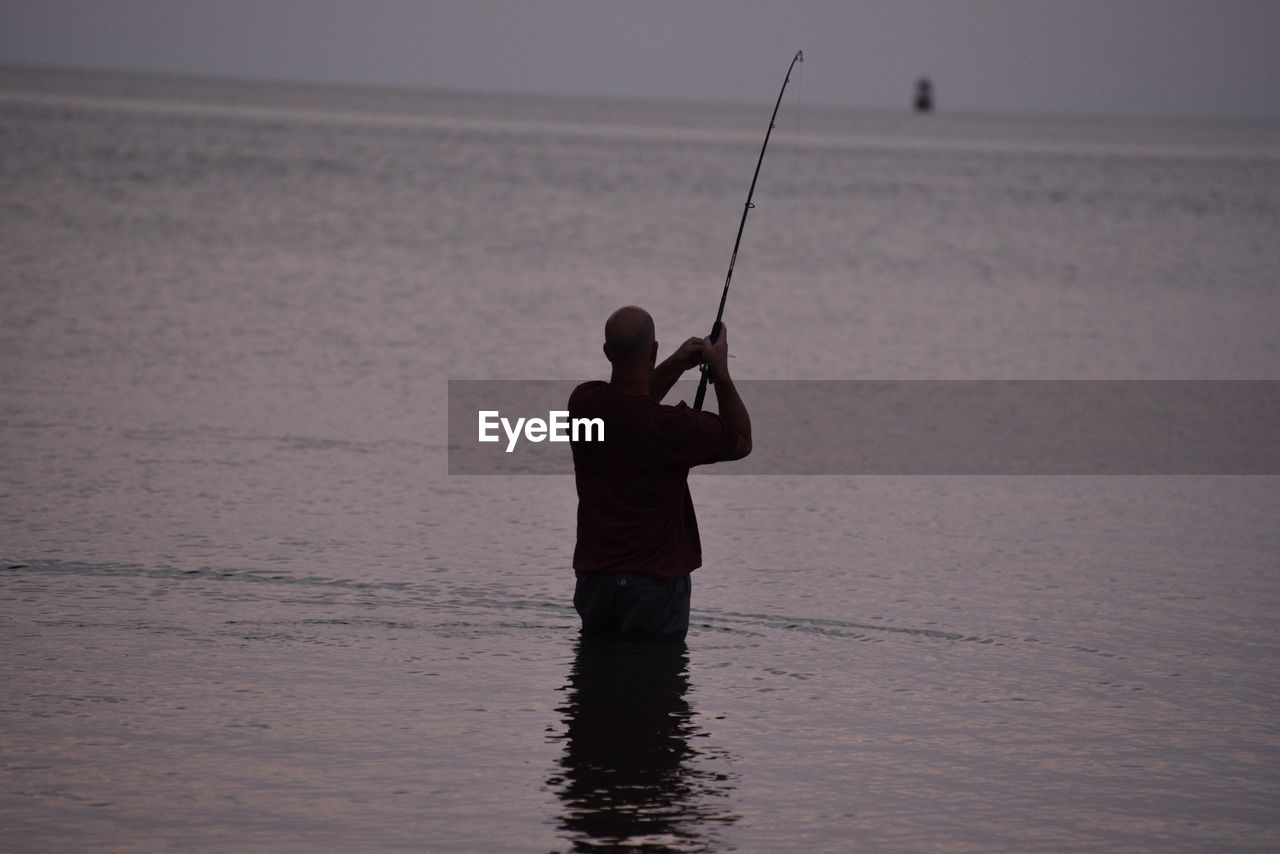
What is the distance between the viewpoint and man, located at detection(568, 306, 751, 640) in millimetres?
5902

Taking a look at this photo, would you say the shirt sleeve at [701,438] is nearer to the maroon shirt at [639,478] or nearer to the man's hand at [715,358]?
the maroon shirt at [639,478]

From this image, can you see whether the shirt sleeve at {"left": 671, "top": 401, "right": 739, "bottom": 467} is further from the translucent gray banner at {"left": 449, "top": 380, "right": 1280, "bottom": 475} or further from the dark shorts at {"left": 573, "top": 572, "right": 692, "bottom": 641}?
the translucent gray banner at {"left": 449, "top": 380, "right": 1280, "bottom": 475}

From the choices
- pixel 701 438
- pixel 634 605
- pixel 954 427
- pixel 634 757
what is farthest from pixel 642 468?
pixel 954 427

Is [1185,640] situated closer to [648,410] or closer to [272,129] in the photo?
[648,410]

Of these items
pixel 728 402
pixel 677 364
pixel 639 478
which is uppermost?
pixel 677 364

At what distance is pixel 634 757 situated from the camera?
5.40 metres

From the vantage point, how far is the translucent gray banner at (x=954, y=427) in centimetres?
1070

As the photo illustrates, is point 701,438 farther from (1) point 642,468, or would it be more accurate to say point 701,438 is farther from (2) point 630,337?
(2) point 630,337

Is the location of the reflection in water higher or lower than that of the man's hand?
lower

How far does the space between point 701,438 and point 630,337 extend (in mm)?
376

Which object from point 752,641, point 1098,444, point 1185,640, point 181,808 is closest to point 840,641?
point 752,641

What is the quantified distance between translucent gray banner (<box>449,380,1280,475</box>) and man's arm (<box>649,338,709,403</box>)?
12.5ft

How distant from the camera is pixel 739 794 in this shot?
5.18m

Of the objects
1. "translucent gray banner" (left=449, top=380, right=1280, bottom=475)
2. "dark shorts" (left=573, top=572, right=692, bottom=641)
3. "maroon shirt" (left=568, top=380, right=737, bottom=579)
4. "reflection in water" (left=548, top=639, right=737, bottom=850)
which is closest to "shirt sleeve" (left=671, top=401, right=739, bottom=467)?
"maroon shirt" (left=568, top=380, right=737, bottom=579)
